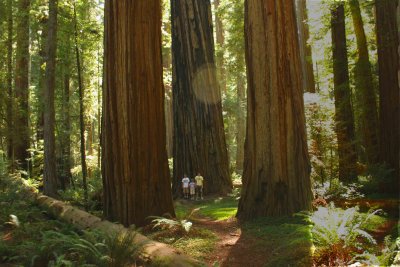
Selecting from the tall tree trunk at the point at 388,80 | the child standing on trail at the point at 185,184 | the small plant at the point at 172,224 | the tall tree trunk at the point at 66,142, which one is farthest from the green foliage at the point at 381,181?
the tall tree trunk at the point at 66,142

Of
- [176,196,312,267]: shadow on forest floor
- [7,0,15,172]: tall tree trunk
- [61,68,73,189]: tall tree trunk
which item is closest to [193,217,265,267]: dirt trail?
[176,196,312,267]: shadow on forest floor

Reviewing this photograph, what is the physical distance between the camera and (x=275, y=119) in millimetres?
8297

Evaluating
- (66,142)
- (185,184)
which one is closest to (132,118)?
(185,184)

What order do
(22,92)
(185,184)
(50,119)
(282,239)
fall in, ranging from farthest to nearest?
(22,92) → (50,119) → (185,184) → (282,239)

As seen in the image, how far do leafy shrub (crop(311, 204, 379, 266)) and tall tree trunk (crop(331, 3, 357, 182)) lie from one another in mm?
7630

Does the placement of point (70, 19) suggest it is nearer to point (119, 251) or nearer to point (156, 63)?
point (156, 63)

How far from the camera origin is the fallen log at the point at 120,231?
5145 mm

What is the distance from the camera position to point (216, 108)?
1496 cm

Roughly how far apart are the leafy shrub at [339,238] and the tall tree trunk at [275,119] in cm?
159

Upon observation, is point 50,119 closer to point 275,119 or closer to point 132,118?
point 132,118

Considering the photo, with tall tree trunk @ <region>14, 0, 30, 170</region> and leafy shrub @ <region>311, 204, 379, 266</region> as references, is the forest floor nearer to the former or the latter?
leafy shrub @ <region>311, 204, 379, 266</region>

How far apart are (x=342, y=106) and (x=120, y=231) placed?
11.0 m

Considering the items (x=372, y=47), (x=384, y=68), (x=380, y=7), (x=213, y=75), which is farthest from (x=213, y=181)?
(x=372, y=47)

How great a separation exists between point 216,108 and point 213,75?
1226 millimetres
